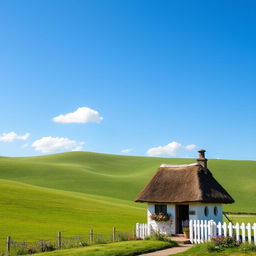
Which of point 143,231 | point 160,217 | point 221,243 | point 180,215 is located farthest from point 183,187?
point 221,243

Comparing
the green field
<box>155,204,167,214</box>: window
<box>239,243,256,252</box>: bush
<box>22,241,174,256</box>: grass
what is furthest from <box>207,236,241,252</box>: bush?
the green field

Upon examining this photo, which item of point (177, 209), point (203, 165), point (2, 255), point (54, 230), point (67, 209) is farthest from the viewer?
point (67, 209)

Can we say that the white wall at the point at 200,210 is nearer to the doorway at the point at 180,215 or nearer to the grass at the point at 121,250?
the doorway at the point at 180,215

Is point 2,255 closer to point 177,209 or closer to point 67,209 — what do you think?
point 177,209

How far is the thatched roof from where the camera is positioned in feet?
90.7

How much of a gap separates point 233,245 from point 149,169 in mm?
122547

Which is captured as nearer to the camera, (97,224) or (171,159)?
(97,224)

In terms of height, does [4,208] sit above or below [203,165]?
below

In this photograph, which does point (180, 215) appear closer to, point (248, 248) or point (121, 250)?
point (121, 250)

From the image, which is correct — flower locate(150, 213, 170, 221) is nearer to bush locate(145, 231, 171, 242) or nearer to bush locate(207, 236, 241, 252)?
bush locate(145, 231, 171, 242)

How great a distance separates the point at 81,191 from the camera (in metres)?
99.1

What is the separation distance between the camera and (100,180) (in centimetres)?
11531

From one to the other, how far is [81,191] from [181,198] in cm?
7355

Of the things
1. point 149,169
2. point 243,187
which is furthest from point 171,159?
point 243,187
